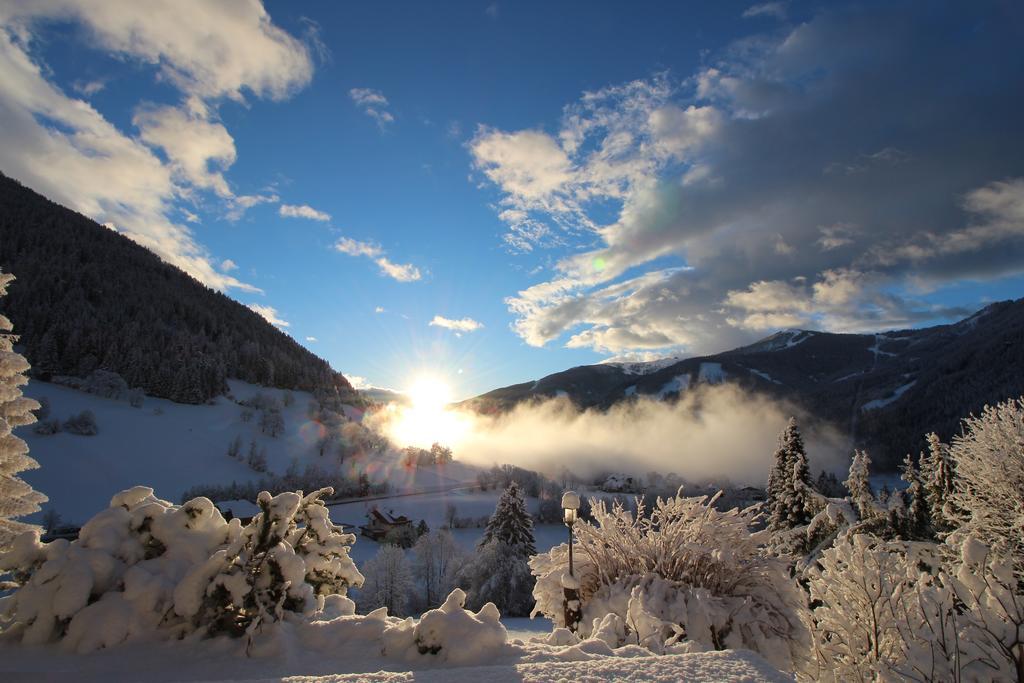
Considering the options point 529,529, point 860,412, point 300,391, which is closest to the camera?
point 529,529

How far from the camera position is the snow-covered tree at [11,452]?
6055 millimetres

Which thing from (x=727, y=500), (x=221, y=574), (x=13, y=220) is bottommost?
(x=727, y=500)

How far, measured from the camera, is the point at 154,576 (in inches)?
185

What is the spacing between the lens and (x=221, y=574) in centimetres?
478

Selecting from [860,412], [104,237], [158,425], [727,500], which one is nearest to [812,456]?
[860,412]

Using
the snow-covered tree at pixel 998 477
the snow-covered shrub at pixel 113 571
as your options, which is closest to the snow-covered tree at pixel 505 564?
the snow-covered tree at pixel 998 477

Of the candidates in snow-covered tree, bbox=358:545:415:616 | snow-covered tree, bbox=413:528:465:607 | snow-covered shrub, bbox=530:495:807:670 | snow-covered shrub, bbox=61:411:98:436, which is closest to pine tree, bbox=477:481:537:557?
snow-covered tree, bbox=358:545:415:616

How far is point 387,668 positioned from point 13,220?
145924 millimetres

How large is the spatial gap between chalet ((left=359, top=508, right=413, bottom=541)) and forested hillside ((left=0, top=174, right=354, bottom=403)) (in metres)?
48.4

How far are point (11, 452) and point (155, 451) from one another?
2890 inches

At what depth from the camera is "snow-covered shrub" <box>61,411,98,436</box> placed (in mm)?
61875

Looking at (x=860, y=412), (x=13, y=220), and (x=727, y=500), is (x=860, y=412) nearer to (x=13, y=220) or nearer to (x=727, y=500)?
(x=727, y=500)

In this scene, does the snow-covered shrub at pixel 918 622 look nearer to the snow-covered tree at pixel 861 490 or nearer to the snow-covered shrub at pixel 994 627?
the snow-covered shrub at pixel 994 627

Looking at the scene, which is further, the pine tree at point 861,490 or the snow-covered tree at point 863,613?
the pine tree at point 861,490
